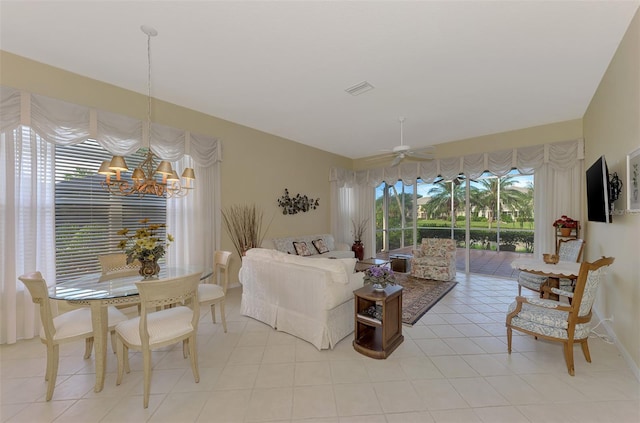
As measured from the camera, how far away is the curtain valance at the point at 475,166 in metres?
4.64

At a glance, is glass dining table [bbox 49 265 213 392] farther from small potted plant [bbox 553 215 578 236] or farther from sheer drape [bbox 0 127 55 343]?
small potted plant [bbox 553 215 578 236]

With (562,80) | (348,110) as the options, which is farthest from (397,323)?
(562,80)

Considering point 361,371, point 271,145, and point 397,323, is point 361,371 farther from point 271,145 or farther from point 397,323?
point 271,145

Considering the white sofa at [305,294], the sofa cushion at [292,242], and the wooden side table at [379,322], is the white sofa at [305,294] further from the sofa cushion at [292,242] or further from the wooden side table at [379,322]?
the sofa cushion at [292,242]

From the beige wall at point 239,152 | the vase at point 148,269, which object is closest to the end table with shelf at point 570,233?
the beige wall at point 239,152

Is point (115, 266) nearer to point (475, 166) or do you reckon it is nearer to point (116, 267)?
point (116, 267)

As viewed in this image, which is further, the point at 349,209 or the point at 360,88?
the point at 349,209

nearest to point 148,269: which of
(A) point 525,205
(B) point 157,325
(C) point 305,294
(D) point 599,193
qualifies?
(B) point 157,325

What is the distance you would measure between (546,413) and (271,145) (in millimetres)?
5382

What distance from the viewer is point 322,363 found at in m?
2.44

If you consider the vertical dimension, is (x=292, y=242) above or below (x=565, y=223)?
below

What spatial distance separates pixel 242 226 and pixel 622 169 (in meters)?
5.22

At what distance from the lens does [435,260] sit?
5281mm

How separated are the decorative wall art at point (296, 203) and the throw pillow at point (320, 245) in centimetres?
84
